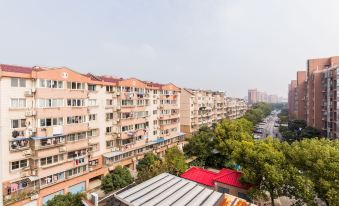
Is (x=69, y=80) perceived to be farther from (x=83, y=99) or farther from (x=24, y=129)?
(x=24, y=129)

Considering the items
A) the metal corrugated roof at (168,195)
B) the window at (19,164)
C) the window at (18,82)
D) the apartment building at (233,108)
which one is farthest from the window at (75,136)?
the apartment building at (233,108)

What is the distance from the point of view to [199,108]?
1871 inches

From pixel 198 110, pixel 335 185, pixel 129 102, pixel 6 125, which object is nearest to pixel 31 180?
pixel 6 125

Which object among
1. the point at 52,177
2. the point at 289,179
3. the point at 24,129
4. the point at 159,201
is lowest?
the point at 52,177

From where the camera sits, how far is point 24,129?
1827cm

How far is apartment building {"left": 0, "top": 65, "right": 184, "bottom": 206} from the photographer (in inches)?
696

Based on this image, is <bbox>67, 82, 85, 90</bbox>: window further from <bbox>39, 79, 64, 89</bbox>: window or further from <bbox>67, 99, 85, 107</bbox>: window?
<bbox>67, 99, 85, 107</bbox>: window

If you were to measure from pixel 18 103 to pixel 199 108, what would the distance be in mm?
36130

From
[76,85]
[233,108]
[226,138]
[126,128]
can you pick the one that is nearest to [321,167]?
[226,138]

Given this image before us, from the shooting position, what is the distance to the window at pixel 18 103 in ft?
58.2

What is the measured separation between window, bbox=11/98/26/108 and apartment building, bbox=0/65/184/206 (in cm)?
9

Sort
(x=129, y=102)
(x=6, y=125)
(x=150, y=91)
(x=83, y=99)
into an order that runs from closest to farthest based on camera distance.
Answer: (x=6, y=125) → (x=83, y=99) → (x=129, y=102) → (x=150, y=91)

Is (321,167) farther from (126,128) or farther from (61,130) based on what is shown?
(61,130)

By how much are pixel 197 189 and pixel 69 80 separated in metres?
17.2
